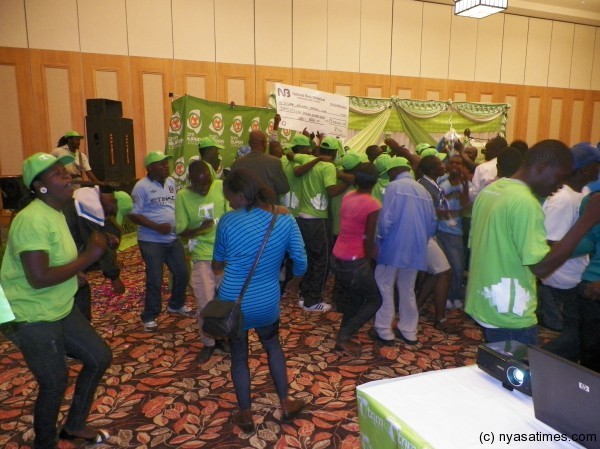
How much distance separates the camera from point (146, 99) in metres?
8.62

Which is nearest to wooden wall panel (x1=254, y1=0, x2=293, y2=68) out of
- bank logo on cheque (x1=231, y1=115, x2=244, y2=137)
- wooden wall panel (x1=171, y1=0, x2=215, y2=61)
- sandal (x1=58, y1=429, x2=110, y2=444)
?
wooden wall panel (x1=171, y1=0, x2=215, y2=61)

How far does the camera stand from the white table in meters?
1.22

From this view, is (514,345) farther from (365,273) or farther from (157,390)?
(157,390)

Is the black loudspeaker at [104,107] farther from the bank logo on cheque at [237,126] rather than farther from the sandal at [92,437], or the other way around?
the sandal at [92,437]

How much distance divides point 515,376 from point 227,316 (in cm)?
132

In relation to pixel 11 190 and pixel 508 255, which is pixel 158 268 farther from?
pixel 11 190

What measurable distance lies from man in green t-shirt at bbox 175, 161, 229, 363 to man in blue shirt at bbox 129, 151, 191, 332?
0.42m

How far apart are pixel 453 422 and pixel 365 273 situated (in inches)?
86.2

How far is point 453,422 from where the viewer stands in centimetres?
130

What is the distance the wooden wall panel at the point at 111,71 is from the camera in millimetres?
8086

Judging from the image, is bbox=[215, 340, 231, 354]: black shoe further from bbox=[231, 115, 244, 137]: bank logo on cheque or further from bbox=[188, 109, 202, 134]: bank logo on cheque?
bbox=[231, 115, 244, 137]: bank logo on cheque

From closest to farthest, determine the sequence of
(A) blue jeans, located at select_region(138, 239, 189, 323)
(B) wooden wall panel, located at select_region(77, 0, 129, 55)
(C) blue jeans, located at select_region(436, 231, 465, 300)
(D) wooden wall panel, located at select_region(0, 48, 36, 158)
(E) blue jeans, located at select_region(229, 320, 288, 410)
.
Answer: (E) blue jeans, located at select_region(229, 320, 288, 410), (A) blue jeans, located at select_region(138, 239, 189, 323), (C) blue jeans, located at select_region(436, 231, 465, 300), (D) wooden wall panel, located at select_region(0, 48, 36, 158), (B) wooden wall panel, located at select_region(77, 0, 129, 55)

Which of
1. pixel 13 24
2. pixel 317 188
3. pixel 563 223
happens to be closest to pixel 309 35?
pixel 13 24

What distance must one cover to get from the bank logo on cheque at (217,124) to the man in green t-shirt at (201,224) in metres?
3.36
